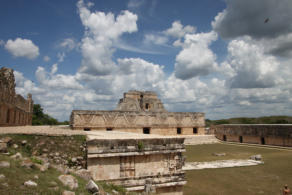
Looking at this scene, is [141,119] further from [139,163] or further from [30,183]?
[30,183]

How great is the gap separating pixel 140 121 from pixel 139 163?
61.0 ft

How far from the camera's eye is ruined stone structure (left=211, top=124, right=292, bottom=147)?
60.0 feet

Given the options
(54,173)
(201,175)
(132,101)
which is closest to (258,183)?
(201,175)

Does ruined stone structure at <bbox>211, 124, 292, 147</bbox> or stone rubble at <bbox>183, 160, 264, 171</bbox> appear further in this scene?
ruined stone structure at <bbox>211, 124, 292, 147</bbox>

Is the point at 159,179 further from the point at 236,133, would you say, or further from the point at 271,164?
the point at 236,133

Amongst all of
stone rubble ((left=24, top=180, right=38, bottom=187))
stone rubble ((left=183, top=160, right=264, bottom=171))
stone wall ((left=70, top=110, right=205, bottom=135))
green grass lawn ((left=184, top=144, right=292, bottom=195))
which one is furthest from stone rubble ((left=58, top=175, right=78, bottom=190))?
stone wall ((left=70, top=110, right=205, bottom=135))

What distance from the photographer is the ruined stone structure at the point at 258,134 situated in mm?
18297

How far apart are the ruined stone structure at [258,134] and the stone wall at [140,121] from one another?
10.7ft

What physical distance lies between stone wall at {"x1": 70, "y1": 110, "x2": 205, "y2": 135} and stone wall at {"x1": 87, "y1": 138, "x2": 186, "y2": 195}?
54.3 feet

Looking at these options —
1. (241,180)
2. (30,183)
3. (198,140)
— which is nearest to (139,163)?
(30,183)

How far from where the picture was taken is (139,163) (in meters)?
5.36

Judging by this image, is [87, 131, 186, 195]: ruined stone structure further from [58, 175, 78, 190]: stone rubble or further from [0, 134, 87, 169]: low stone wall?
[58, 175, 78, 190]: stone rubble

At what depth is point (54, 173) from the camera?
149 inches

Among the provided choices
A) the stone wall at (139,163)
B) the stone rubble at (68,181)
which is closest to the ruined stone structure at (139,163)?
the stone wall at (139,163)
